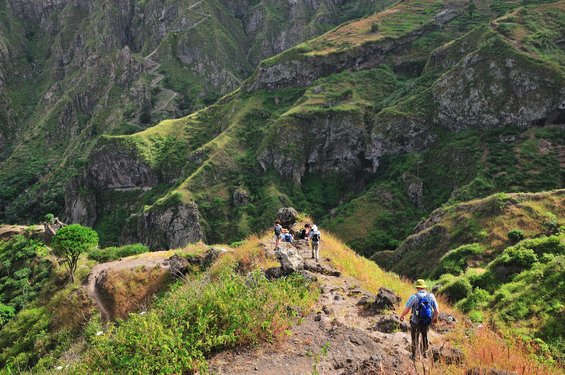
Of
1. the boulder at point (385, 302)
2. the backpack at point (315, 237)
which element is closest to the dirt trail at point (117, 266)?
the backpack at point (315, 237)

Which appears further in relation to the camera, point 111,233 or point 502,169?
point 111,233

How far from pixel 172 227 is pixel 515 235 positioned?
7999cm

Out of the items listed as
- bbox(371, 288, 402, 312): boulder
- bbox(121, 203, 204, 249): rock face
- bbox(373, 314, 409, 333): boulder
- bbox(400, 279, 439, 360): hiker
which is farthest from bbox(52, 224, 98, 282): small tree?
bbox(121, 203, 204, 249): rock face

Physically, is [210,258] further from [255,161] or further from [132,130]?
[132,130]

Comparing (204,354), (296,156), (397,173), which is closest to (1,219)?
(296,156)

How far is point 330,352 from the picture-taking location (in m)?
11.5

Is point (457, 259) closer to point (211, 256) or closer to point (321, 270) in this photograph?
point (321, 270)

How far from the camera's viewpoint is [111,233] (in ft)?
407

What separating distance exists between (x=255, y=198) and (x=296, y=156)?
55.2 ft

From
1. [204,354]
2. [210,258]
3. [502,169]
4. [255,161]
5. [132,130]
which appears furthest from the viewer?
[132,130]

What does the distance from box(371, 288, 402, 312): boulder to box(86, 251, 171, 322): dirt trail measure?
20.4 m

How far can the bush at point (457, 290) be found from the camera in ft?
79.4

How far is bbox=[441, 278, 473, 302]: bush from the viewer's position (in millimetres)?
24203

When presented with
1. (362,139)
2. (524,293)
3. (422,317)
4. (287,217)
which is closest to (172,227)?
(362,139)
